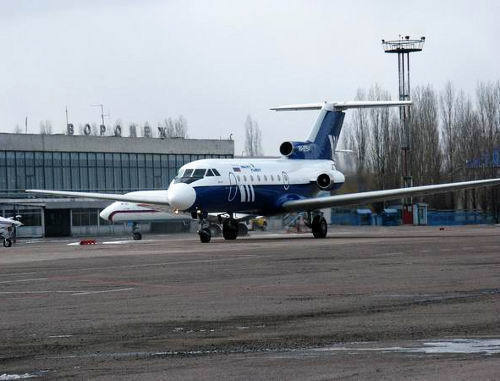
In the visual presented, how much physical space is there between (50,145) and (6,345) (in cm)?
8215

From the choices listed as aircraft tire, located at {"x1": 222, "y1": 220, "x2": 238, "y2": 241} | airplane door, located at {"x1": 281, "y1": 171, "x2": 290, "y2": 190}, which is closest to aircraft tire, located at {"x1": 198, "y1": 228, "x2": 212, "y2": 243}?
aircraft tire, located at {"x1": 222, "y1": 220, "x2": 238, "y2": 241}

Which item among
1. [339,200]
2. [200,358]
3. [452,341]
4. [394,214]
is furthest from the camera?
[394,214]

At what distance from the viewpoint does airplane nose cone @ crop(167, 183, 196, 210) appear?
47.5m

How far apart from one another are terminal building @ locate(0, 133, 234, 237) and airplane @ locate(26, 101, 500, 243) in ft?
85.2

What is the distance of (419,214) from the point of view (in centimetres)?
8256

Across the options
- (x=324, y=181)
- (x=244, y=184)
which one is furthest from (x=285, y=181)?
(x=244, y=184)

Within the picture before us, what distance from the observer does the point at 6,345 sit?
13562 millimetres

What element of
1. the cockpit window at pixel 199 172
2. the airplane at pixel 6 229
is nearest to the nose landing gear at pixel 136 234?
the airplane at pixel 6 229

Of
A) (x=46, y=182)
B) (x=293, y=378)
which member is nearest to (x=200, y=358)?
(x=293, y=378)

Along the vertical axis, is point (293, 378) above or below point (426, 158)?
below

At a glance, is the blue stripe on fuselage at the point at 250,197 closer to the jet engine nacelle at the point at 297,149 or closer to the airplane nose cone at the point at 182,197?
the airplane nose cone at the point at 182,197

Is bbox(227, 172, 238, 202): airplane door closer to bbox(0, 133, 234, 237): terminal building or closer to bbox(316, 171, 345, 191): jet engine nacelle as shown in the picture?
bbox(316, 171, 345, 191): jet engine nacelle

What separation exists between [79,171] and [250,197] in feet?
157

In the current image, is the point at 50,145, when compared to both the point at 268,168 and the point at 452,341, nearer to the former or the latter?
the point at 268,168
